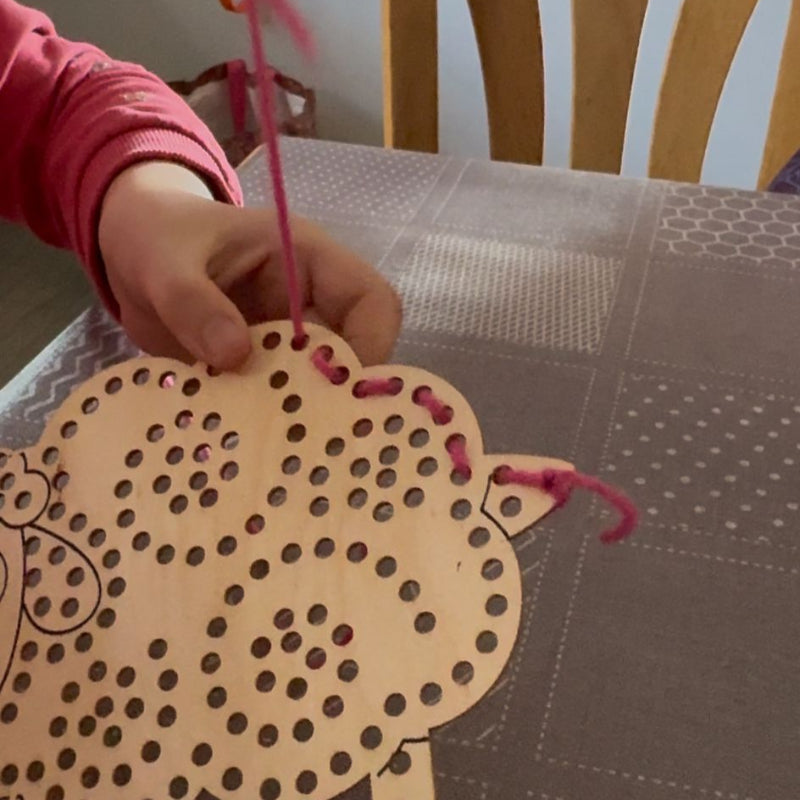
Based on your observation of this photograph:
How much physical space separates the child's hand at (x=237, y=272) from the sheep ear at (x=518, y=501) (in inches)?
3.8

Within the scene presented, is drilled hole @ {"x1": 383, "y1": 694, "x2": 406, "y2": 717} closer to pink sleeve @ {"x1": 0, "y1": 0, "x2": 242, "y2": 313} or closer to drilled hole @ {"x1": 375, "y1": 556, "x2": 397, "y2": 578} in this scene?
drilled hole @ {"x1": 375, "y1": 556, "x2": 397, "y2": 578}

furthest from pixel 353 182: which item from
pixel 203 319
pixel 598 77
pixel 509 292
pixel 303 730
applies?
pixel 303 730

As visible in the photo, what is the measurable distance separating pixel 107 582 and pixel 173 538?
0.08 ft

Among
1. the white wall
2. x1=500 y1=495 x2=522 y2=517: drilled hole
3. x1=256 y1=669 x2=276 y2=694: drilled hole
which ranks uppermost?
x1=500 y1=495 x2=522 y2=517: drilled hole

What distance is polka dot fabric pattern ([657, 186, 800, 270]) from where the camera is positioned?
0.69 meters

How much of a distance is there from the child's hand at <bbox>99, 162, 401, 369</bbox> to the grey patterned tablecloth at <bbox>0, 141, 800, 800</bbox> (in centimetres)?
16

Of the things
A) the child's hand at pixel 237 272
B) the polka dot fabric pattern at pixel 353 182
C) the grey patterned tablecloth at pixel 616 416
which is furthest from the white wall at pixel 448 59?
the child's hand at pixel 237 272

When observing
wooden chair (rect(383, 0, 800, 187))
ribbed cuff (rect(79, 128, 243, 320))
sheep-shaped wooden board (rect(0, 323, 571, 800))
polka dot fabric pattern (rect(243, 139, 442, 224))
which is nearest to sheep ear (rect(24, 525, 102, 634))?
sheep-shaped wooden board (rect(0, 323, 571, 800))

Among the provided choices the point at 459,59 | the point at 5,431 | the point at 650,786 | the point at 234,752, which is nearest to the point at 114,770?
the point at 234,752

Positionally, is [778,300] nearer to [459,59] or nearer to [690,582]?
[690,582]

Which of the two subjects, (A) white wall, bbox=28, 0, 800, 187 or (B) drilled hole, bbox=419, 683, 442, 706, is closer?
(B) drilled hole, bbox=419, 683, 442, 706

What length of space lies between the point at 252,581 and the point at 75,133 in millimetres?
354

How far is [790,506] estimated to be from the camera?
1.63 feet

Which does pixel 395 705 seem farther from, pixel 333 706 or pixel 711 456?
pixel 711 456
